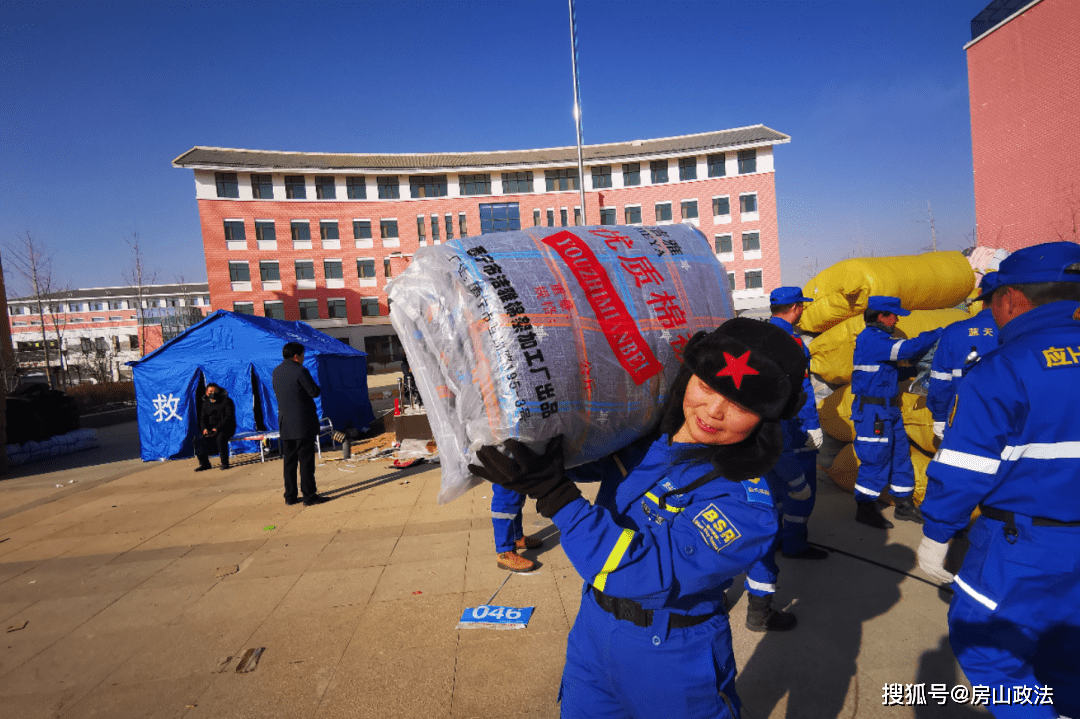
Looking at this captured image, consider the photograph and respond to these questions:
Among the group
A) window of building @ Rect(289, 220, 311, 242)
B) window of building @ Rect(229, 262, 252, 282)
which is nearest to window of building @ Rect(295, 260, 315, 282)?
window of building @ Rect(289, 220, 311, 242)

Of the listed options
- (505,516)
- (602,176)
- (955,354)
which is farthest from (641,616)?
(602,176)

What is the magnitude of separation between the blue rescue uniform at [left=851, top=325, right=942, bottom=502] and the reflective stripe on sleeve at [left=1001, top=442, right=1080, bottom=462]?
2877 millimetres

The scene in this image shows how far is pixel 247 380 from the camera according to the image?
35.3 ft

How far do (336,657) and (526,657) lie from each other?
1.20 metres

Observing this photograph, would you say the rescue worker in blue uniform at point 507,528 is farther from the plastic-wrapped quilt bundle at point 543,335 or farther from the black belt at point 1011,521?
the black belt at point 1011,521

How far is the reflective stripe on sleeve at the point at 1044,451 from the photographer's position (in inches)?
65.9

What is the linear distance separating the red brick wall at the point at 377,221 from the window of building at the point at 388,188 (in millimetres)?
581

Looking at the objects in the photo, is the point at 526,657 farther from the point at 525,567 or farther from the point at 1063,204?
the point at 1063,204

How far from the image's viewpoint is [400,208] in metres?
34.7

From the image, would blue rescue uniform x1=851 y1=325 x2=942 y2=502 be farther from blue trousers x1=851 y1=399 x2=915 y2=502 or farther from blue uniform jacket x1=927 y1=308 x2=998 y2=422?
blue uniform jacket x1=927 y1=308 x2=998 y2=422

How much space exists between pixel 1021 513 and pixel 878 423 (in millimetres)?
2961


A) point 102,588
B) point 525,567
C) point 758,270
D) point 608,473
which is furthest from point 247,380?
point 758,270

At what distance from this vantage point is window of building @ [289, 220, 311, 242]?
109ft

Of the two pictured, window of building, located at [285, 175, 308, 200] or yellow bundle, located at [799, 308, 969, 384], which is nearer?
yellow bundle, located at [799, 308, 969, 384]
